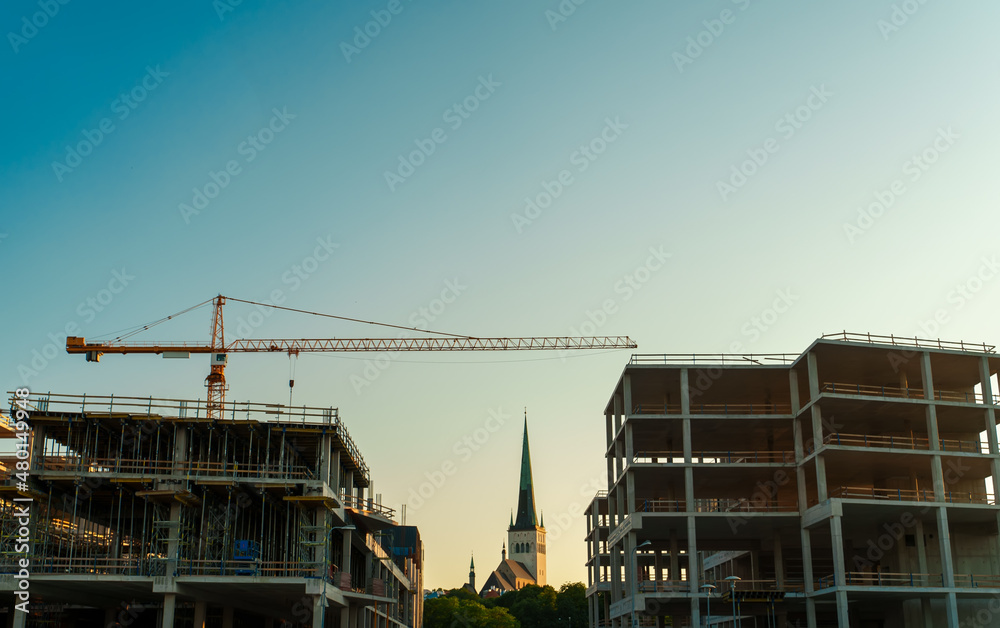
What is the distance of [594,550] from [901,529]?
154ft

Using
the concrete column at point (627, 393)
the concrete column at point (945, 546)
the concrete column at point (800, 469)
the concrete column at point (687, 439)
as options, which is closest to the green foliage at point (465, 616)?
the concrete column at point (627, 393)

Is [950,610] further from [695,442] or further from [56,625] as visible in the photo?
[56,625]

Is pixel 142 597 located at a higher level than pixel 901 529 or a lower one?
lower

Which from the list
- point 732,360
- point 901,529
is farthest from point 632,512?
point 901,529

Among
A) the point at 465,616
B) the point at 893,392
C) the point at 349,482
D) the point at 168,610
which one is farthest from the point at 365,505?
the point at 465,616

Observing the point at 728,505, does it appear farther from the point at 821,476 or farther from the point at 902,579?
the point at 902,579

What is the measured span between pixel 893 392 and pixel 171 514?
49767mm

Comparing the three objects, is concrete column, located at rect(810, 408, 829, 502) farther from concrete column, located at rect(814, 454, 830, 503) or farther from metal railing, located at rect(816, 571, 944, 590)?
metal railing, located at rect(816, 571, 944, 590)

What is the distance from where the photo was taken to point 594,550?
111250 mm

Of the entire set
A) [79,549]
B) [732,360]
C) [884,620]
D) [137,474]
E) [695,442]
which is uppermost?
[732,360]

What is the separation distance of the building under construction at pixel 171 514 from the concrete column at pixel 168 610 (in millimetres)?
74

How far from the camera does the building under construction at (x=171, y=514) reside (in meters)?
54.3

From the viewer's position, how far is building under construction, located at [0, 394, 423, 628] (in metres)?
54.3

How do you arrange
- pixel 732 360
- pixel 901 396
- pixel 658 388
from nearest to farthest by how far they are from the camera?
1. pixel 901 396
2. pixel 732 360
3. pixel 658 388
